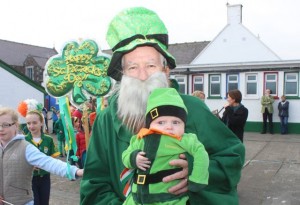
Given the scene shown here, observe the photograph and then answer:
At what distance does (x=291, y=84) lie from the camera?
15.3 metres

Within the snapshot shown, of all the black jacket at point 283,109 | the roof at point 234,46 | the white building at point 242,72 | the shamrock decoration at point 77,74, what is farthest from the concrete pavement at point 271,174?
the roof at point 234,46

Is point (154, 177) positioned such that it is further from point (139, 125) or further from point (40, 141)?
point (40, 141)

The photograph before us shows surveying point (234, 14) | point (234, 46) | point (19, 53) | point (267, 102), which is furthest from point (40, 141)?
point (19, 53)

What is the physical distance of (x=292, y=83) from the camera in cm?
1525

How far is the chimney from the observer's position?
17.5m

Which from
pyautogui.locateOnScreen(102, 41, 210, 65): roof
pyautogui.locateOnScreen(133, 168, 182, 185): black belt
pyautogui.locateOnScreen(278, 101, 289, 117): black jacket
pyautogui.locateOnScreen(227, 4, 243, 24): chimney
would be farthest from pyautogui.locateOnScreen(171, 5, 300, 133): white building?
pyautogui.locateOnScreen(133, 168, 182, 185): black belt

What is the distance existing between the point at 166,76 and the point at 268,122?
1506 cm

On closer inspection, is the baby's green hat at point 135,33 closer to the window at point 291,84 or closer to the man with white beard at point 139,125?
the man with white beard at point 139,125

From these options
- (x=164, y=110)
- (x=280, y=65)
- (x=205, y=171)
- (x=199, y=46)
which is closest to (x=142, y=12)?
(x=164, y=110)

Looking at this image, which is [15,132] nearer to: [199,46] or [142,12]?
[142,12]

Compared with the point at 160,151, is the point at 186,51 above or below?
above

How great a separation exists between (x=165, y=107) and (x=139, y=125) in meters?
0.23

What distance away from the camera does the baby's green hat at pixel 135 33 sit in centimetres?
182

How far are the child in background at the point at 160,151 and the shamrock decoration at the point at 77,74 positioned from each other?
2079mm
